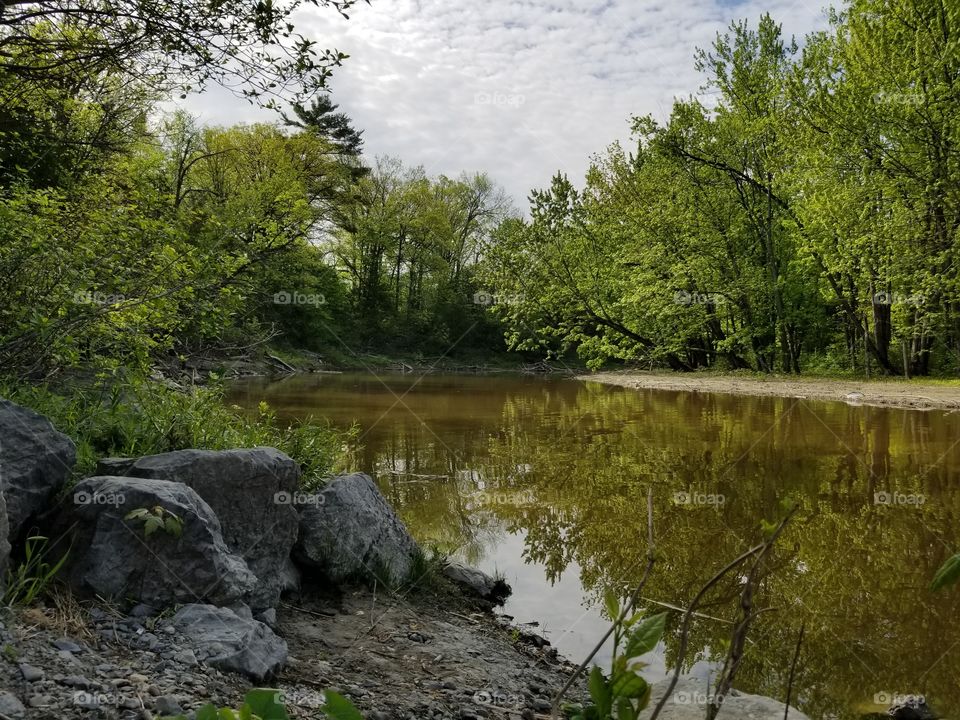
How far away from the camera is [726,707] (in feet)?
10.7

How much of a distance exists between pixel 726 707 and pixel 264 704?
8.07ft

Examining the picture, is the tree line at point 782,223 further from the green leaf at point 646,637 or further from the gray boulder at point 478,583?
the green leaf at point 646,637

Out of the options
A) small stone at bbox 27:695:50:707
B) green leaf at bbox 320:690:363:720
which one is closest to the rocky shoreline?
small stone at bbox 27:695:50:707

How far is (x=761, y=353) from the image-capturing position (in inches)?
1142

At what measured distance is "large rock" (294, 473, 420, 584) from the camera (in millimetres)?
5148

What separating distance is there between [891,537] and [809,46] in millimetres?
20742

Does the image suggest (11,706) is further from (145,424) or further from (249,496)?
(145,424)

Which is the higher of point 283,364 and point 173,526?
point 283,364

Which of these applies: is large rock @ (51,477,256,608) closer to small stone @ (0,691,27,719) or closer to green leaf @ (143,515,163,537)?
green leaf @ (143,515,163,537)

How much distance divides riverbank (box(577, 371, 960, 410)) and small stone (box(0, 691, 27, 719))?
16.8m

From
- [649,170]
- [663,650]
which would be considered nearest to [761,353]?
[649,170]

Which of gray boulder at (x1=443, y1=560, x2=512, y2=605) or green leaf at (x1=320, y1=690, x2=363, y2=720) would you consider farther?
gray boulder at (x1=443, y1=560, x2=512, y2=605)

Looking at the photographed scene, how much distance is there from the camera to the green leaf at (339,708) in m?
1.61

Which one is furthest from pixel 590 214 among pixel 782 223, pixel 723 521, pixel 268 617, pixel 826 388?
pixel 268 617
